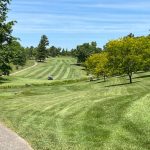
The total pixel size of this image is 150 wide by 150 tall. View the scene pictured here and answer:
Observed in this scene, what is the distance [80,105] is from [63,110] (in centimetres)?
140

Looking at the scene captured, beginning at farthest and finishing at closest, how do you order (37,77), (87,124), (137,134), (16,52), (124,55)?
(37,77), (16,52), (124,55), (87,124), (137,134)

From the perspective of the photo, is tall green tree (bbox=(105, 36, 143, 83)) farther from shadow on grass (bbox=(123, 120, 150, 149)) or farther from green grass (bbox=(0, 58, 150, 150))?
shadow on grass (bbox=(123, 120, 150, 149))

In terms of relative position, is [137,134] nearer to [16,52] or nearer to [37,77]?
[16,52]

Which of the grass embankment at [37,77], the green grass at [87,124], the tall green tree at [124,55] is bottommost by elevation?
the grass embankment at [37,77]

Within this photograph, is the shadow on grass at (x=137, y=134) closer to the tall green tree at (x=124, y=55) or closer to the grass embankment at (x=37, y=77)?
the tall green tree at (x=124, y=55)

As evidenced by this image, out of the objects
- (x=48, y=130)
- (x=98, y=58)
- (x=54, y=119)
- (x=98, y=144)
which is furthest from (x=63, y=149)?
(x=98, y=58)

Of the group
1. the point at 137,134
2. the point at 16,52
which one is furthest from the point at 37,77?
the point at 137,134

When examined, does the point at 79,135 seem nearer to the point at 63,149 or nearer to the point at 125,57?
the point at 63,149

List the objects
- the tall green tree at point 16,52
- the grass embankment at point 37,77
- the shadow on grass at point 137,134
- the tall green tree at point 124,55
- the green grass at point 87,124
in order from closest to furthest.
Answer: the shadow on grass at point 137,134 < the green grass at point 87,124 < the tall green tree at point 124,55 < the tall green tree at point 16,52 < the grass embankment at point 37,77

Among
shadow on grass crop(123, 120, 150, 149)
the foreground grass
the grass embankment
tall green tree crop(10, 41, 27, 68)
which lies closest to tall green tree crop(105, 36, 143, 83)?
tall green tree crop(10, 41, 27, 68)

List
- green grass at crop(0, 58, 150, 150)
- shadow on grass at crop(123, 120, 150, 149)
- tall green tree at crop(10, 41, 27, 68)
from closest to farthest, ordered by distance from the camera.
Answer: shadow on grass at crop(123, 120, 150, 149), green grass at crop(0, 58, 150, 150), tall green tree at crop(10, 41, 27, 68)

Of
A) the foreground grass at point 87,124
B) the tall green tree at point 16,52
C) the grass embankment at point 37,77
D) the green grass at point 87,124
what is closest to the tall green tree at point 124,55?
the tall green tree at point 16,52

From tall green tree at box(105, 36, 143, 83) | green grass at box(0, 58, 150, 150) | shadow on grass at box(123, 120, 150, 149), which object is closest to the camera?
shadow on grass at box(123, 120, 150, 149)

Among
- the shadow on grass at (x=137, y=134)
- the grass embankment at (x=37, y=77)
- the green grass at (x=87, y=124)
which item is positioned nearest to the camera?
the shadow on grass at (x=137, y=134)
